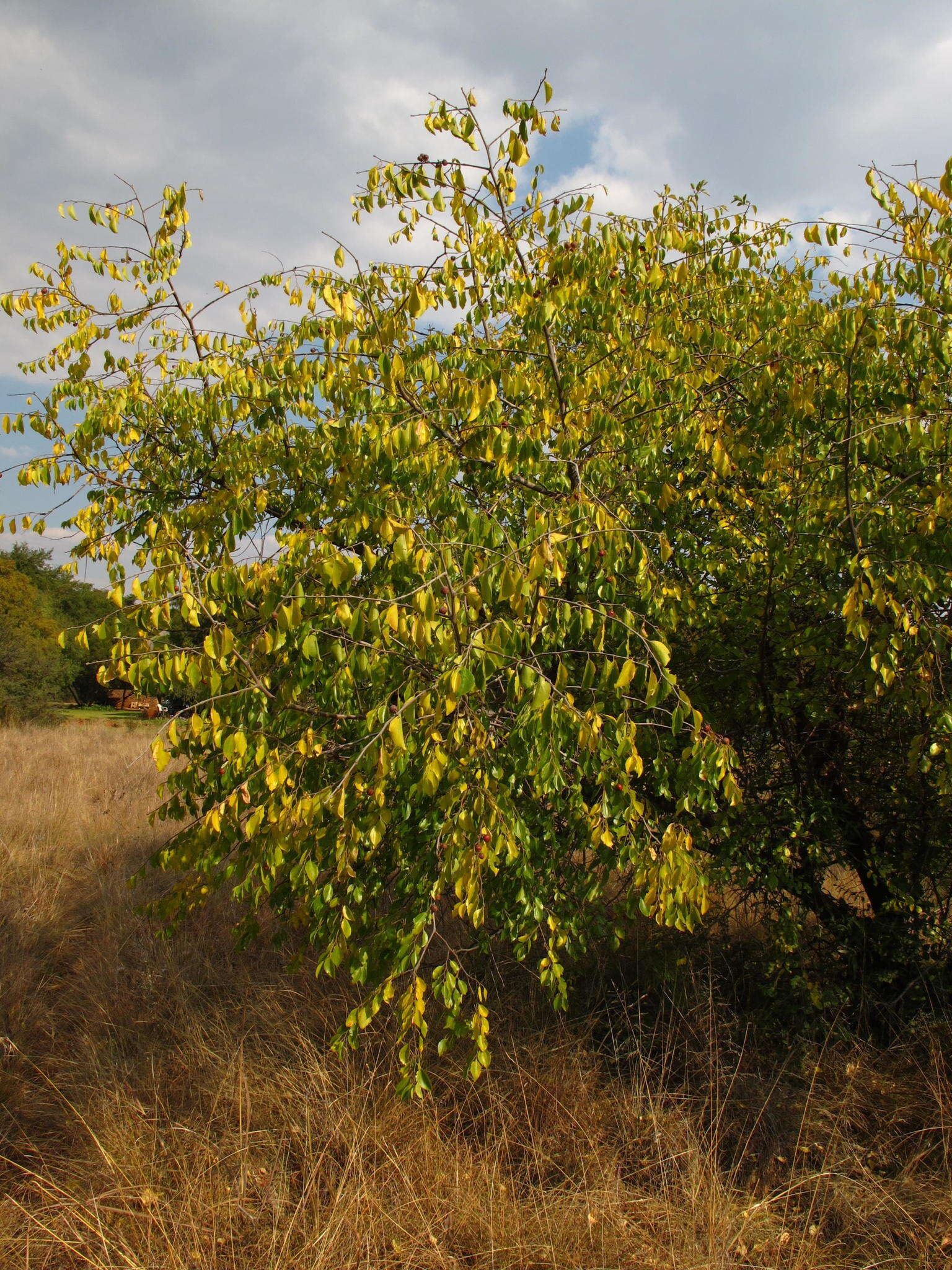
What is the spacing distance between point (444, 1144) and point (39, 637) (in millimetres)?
25370

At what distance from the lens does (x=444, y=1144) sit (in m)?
3.22

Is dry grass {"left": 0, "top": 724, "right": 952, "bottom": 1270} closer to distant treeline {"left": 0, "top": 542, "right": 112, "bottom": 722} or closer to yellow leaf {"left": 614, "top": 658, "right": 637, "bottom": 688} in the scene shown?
yellow leaf {"left": 614, "top": 658, "right": 637, "bottom": 688}

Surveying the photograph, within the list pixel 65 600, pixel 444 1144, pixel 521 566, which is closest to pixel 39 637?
pixel 65 600

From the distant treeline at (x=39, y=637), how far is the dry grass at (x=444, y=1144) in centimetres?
540

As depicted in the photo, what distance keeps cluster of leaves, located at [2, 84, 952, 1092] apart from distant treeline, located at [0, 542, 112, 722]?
20.4 feet

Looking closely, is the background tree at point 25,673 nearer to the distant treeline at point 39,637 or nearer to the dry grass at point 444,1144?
the distant treeline at point 39,637

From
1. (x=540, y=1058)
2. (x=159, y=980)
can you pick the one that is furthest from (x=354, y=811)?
(x=159, y=980)

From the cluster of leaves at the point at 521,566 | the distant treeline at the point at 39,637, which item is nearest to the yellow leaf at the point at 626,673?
the cluster of leaves at the point at 521,566

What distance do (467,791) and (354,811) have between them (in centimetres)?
36

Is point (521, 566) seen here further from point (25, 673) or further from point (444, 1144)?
point (25, 673)

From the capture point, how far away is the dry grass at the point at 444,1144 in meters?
2.70

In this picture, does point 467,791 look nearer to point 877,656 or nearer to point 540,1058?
point 877,656

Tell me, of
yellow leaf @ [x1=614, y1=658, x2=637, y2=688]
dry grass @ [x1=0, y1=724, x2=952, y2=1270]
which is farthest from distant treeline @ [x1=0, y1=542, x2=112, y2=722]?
yellow leaf @ [x1=614, y1=658, x2=637, y2=688]

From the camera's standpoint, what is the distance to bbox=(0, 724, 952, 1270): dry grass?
2703mm
